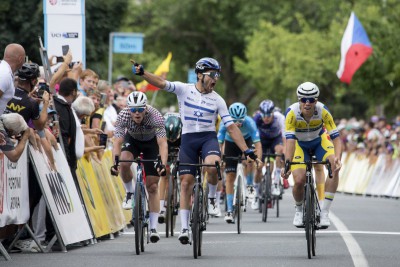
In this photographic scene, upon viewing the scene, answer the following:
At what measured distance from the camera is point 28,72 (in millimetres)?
15148

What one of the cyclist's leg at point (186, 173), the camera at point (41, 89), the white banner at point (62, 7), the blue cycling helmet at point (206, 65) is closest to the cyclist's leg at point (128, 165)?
the cyclist's leg at point (186, 173)

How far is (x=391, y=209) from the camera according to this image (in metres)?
26.4

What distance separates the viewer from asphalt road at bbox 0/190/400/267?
1402 centimetres

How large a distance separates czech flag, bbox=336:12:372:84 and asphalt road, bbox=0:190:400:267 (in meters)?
15.4

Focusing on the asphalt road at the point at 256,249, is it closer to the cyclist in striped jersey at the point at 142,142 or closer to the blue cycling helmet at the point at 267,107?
the cyclist in striped jersey at the point at 142,142

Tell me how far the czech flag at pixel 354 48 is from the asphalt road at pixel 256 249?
1540 cm

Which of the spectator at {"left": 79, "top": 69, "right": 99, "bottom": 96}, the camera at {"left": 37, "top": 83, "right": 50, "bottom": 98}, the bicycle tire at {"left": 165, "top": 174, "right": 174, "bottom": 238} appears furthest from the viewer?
the spectator at {"left": 79, "top": 69, "right": 99, "bottom": 96}

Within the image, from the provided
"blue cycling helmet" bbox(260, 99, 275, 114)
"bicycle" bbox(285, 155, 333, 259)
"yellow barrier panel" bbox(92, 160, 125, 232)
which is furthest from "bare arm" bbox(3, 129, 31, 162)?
"blue cycling helmet" bbox(260, 99, 275, 114)

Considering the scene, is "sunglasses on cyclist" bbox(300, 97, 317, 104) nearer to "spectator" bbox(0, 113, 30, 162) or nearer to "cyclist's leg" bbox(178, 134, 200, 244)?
"cyclist's leg" bbox(178, 134, 200, 244)

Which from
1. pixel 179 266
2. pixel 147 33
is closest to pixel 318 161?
pixel 179 266

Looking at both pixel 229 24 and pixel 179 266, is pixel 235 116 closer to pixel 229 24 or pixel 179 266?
pixel 179 266

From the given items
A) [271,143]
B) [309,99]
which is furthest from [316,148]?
[271,143]

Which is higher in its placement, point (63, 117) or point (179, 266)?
point (63, 117)

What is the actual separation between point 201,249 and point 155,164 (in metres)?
1.16
